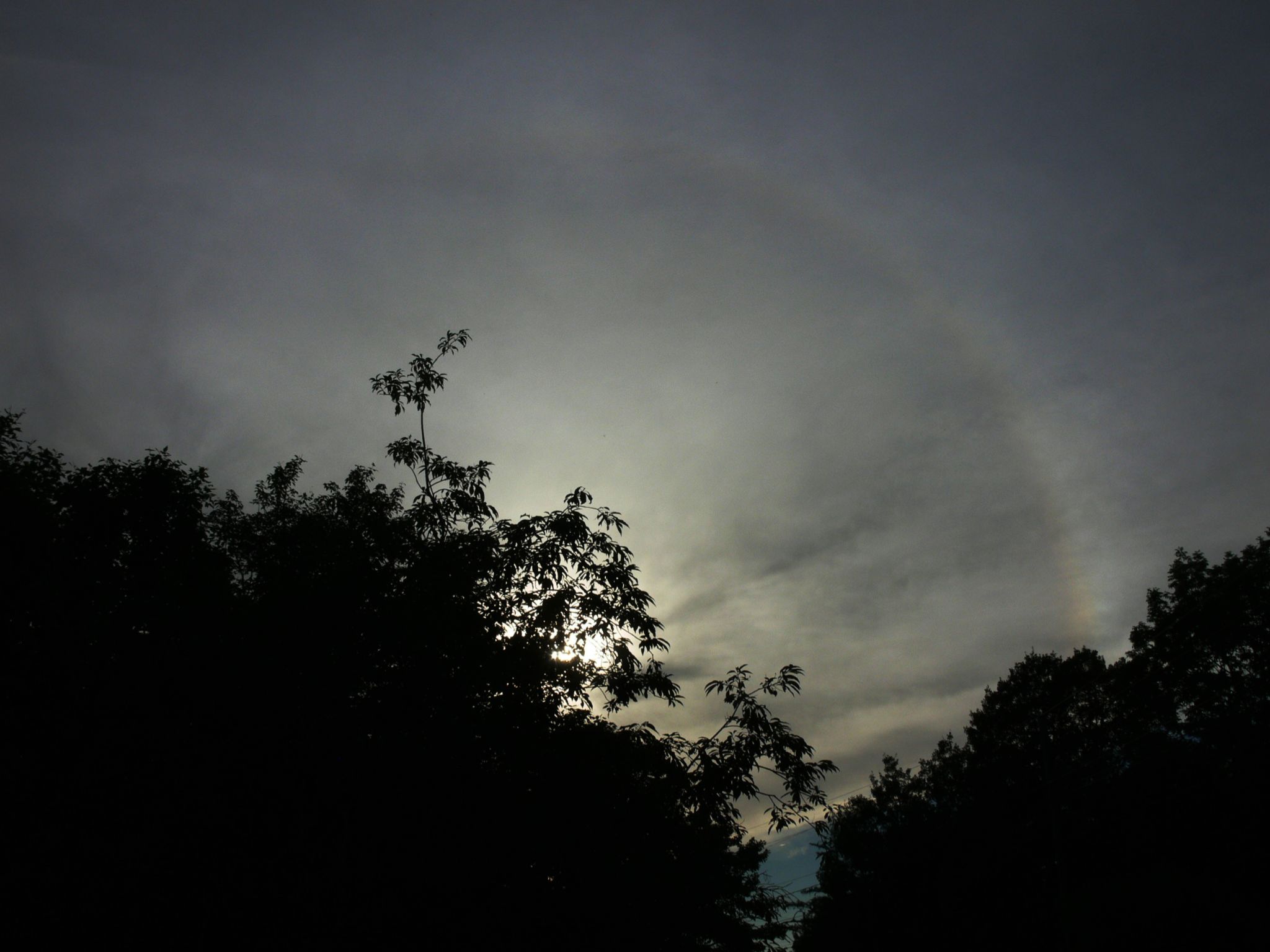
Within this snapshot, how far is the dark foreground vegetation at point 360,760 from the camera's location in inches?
270

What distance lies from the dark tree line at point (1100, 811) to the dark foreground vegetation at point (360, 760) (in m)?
22.1

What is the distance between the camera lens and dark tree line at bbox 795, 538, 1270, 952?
34938 mm

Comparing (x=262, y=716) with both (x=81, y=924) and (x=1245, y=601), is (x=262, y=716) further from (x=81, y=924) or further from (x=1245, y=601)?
(x=1245, y=601)

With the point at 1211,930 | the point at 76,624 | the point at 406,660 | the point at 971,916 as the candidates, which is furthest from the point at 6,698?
the point at 971,916

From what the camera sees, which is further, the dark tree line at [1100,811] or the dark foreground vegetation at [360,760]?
the dark tree line at [1100,811]

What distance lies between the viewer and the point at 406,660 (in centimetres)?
834

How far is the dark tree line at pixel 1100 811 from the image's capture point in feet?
115

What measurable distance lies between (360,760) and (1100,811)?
169ft

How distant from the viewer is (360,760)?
7.49m

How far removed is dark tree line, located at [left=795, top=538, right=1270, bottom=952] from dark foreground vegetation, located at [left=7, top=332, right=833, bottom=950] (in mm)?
22095

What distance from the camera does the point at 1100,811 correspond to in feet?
140

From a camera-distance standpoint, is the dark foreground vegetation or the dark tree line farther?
the dark tree line

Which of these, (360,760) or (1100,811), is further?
(1100,811)

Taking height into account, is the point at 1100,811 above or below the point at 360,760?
below
